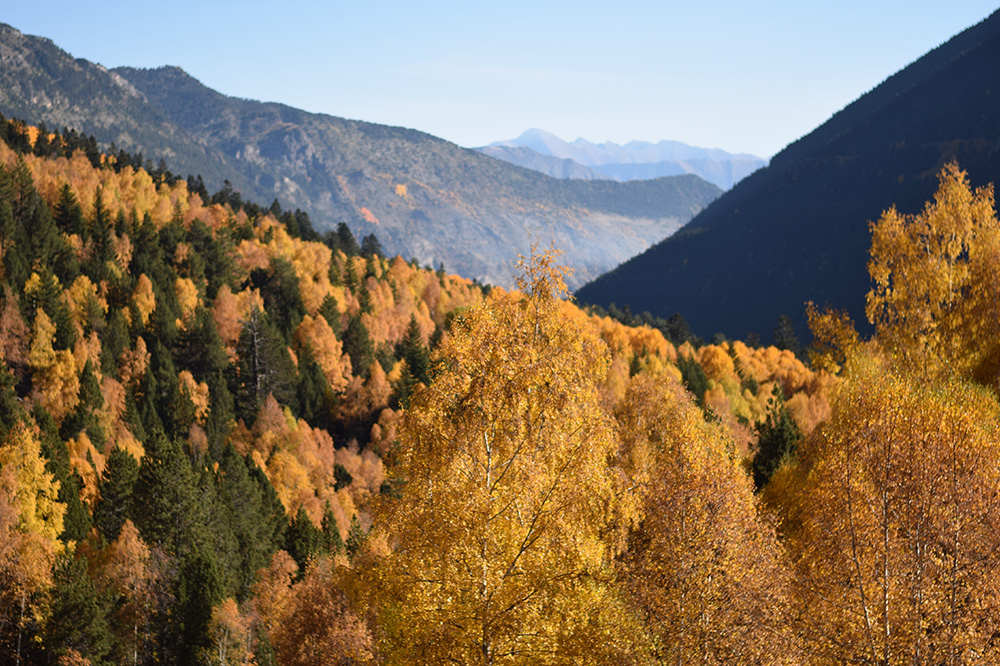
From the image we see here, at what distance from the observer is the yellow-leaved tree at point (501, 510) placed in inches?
641

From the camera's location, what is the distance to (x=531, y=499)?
17.2m

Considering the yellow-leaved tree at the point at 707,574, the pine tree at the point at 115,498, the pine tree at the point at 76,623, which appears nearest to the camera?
the yellow-leaved tree at the point at 707,574

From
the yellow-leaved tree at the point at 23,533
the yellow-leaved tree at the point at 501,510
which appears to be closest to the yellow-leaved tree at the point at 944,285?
the yellow-leaved tree at the point at 501,510

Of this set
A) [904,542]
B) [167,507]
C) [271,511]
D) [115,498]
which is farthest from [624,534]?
[271,511]

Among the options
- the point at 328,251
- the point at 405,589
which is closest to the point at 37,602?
the point at 405,589

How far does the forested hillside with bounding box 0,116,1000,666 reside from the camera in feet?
54.7

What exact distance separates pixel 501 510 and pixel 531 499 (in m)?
0.91

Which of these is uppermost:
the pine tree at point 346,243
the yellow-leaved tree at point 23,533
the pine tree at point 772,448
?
the pine tree at point 346,243

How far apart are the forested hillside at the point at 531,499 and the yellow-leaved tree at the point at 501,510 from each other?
0.23 ft

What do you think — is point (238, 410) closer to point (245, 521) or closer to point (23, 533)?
point (245, 521)

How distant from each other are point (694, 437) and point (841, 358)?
326 inches

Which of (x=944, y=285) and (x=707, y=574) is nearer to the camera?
(x=707, y=574)

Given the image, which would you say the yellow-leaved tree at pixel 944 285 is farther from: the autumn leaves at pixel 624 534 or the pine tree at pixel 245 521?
the pine tree at pixel 245 521

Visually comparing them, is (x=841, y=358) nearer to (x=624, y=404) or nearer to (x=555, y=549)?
(x=624, y=404)
